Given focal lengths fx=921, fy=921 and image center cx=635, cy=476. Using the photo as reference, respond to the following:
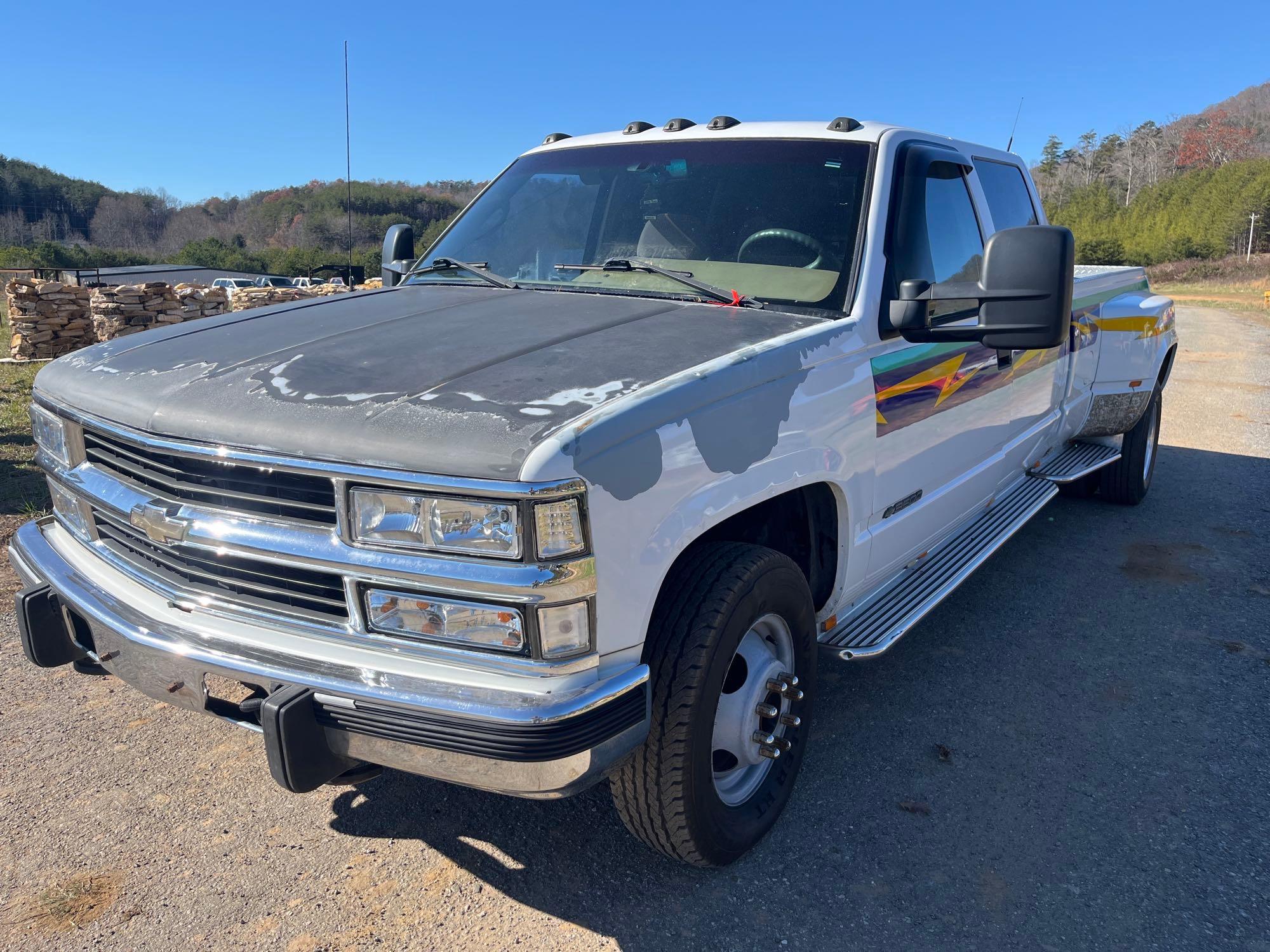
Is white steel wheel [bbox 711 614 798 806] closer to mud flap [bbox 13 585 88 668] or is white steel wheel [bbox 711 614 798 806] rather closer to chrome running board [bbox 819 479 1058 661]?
chrome running board [bbox 819 479 1058 661]

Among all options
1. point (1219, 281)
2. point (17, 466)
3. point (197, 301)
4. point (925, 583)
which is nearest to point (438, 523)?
point (925, 583)

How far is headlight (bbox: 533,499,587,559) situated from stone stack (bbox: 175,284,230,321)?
16.3 metres

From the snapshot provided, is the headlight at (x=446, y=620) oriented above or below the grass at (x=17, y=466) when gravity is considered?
above

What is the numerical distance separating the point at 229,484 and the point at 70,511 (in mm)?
975

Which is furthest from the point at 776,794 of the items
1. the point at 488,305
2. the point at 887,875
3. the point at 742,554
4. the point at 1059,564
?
the point at 1059,564

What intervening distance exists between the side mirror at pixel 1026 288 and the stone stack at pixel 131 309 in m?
15.6

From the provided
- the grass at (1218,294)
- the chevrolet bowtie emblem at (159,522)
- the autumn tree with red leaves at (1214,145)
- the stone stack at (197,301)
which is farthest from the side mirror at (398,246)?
the autumn tree with red leaves at (1214,145)

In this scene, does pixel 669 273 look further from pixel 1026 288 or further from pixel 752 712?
pixel 752 712

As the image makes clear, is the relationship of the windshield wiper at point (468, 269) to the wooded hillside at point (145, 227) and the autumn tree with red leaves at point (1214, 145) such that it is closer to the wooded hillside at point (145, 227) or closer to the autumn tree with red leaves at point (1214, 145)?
the wooded hillside at point (145, 227)

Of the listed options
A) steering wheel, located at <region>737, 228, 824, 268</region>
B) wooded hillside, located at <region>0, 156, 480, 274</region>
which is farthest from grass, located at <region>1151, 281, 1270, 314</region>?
wooded hillside, located at <region>0, 156, 480, 274</region>

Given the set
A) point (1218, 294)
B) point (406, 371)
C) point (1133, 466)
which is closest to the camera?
point (406, 371)

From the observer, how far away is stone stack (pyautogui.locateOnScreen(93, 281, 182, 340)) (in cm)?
1538

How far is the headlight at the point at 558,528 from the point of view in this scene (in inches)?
71.1

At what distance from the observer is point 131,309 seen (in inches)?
612
